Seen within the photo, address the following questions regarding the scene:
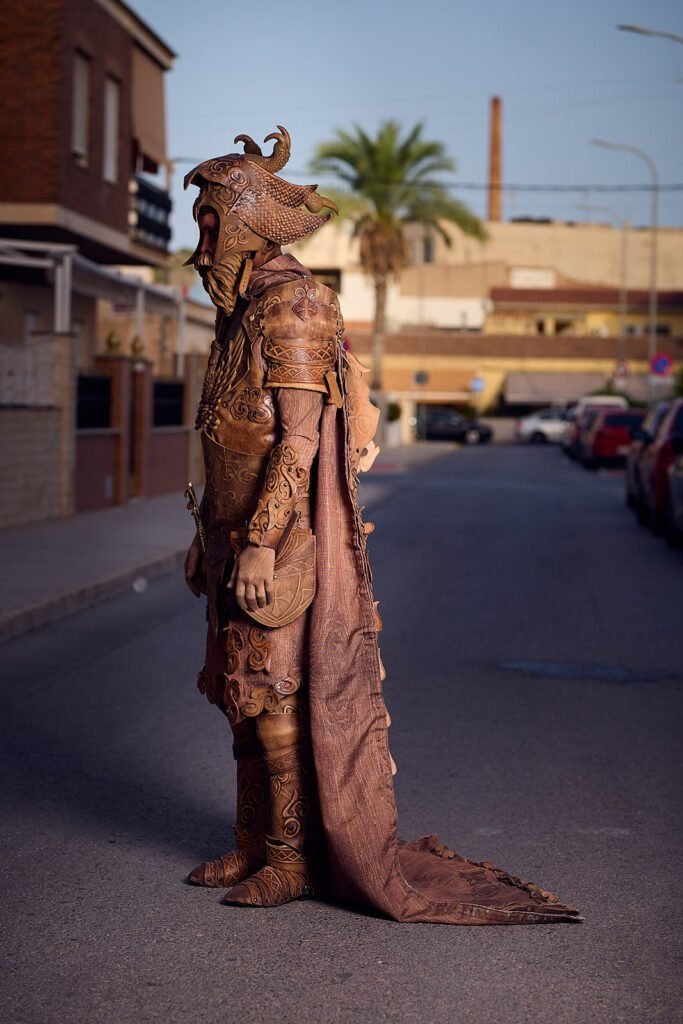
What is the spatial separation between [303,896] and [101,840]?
107cm

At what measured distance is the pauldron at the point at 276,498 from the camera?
4.40m

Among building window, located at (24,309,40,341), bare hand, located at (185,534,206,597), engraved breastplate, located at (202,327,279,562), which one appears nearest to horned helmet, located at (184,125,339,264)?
engraved breastplate, located at (202,327,279,562)

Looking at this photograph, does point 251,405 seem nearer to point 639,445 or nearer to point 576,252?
point 639,445

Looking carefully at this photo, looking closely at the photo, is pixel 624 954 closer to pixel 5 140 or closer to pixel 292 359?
pixel 292 359

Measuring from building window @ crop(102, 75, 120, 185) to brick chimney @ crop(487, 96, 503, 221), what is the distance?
74.4 m

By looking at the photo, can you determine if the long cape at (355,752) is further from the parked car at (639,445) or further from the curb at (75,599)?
the parked car at (639,445)

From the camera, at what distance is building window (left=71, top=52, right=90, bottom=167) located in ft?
79.9

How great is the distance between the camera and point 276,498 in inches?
174

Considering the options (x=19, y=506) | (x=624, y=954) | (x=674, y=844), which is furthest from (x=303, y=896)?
(x=19, y=506)

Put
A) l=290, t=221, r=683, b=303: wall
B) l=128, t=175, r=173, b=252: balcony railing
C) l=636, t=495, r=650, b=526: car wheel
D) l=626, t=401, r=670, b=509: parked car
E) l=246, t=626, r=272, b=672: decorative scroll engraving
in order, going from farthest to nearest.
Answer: l=290, t=221, r=683, b=303: wall < l=128, t=175, r=173, b=252: balcony railing < l=626, t=401, r=670, b=509: parked car < l=636, t=495, r=650, b=526: car wheel < l=246, t=626, r=272, b=672: decorative scroll engraving

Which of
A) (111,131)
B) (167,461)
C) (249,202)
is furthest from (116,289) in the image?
(249,202)

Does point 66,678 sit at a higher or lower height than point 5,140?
lower

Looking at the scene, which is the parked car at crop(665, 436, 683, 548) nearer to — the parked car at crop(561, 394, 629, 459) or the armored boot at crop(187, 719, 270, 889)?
the armored boot at crop(187, 719, 270, 889)

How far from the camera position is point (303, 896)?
15.5 ft
